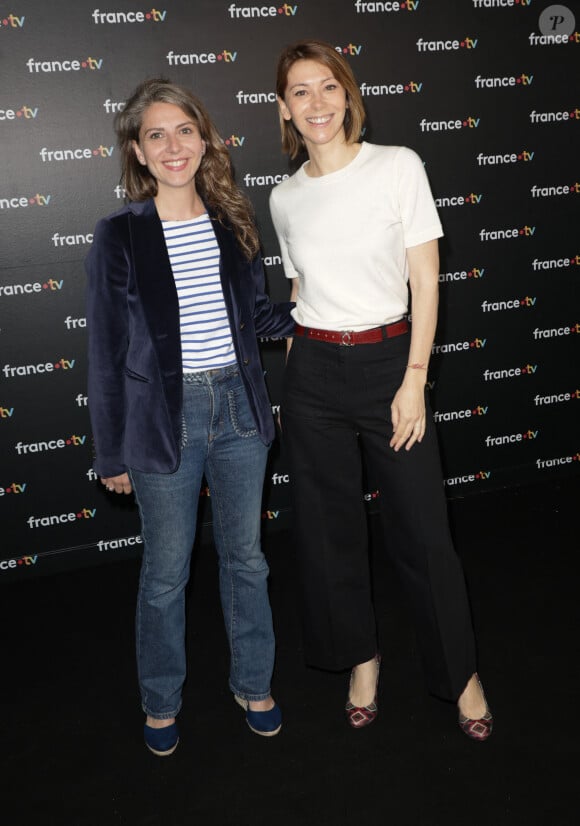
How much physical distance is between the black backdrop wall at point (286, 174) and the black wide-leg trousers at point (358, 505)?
1390mm

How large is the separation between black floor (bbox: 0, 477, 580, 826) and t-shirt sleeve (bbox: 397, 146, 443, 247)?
53.3 inches

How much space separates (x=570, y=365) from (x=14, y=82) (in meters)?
2.79

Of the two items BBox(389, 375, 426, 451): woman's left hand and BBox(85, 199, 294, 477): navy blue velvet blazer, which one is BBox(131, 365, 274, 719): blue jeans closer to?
BBox(85, 199, 294, 477): navy blue velvet blazer

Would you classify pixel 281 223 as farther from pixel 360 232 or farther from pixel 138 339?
pixel 138 339

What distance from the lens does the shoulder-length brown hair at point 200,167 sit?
192 centimetres

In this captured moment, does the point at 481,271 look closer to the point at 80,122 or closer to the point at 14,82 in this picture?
the point at 80,122

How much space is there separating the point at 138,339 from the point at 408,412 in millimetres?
686

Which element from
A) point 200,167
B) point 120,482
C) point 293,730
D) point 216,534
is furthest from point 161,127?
point 293,730

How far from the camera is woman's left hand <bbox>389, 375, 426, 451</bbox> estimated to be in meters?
1.99

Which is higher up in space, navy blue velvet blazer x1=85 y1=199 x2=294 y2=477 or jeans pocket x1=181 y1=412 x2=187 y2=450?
navy blue velvet blazer x1=85 y1=199 x2=294 y2=477

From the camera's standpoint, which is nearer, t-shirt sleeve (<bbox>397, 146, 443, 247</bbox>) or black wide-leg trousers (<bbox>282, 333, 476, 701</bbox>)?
t-shirt sleeve (<bbox>397, 146, 443, 247</bbox>)

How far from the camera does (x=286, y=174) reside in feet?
11.1

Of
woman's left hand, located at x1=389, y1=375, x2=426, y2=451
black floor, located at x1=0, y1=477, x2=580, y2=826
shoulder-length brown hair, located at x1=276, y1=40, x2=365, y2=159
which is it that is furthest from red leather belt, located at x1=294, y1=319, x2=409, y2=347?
black floor, located at x1=0, y1=477, x2=580, y2=826

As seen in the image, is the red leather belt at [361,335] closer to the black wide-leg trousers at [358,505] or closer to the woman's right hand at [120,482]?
the black wide-leg trousers at [358,505]
